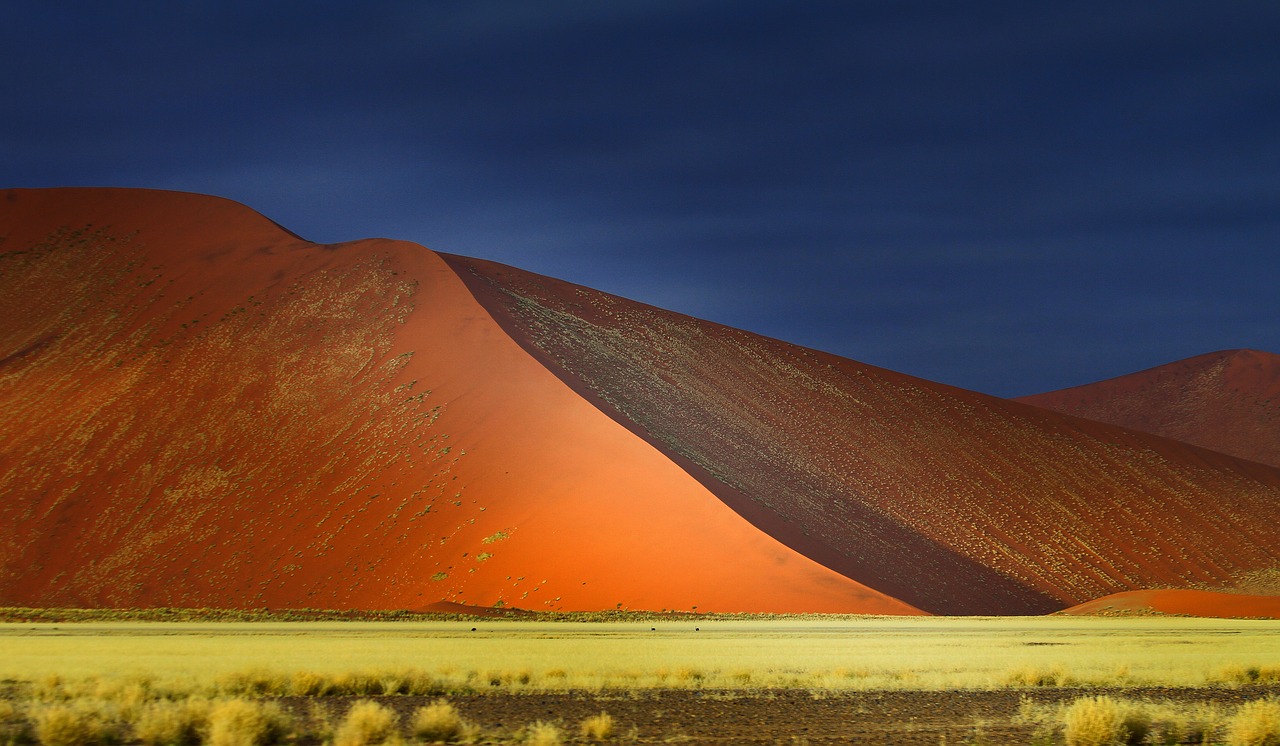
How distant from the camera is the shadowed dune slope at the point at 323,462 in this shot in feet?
170

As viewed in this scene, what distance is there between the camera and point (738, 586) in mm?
49906

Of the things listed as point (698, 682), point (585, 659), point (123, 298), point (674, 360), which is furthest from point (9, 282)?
point (698, 682)

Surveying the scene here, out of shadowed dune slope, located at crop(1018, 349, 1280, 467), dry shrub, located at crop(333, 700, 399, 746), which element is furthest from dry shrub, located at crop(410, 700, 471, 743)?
shadowed dune slope, located at crop(1018, 349, 1280, 467)

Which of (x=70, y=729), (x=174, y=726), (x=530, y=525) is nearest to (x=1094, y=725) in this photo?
(x=174, y=726)

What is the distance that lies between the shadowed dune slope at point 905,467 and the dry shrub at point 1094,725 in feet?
134

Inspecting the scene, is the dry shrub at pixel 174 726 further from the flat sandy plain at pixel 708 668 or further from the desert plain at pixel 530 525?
the flat sandy plain at pixel 708 668

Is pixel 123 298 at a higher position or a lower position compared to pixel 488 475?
higher

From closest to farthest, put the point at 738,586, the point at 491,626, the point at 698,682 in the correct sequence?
the point at 698,682
the point at 491,626
the point at 738,586

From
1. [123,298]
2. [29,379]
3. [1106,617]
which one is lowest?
[1106,617]

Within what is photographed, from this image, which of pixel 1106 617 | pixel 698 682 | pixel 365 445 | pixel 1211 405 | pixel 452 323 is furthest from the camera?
pixel 1211 405

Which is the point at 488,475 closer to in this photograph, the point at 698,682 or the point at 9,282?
the point at 698,682

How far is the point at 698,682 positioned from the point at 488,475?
37257 millimetres

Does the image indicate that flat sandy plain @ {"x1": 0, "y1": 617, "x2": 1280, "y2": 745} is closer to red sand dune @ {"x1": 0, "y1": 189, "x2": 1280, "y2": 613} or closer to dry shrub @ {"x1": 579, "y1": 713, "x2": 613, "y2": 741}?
dry shrub @ {"x1": 579, "y1": 713, "x2": 613, "y2": 741}

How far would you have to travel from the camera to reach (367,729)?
1315 cm
